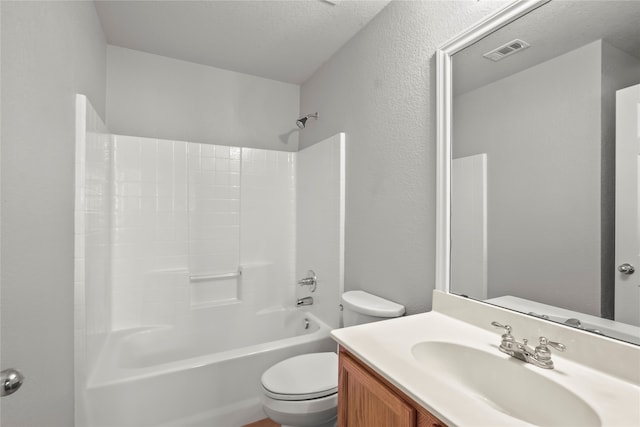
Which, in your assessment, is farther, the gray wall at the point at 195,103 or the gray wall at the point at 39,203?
the gray wall at the point at 195,103

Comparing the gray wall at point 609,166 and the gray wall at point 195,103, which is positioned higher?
the gray wall at point 195,103

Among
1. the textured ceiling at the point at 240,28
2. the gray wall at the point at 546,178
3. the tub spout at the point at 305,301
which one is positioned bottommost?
the tub spout at the point at 305,301

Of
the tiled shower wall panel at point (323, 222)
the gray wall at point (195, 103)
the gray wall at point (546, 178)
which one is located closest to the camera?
the gray wall at point (546, 178)

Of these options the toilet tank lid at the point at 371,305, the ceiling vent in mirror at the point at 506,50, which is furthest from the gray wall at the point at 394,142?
the ceiling vent in mirror at the point at 506,50

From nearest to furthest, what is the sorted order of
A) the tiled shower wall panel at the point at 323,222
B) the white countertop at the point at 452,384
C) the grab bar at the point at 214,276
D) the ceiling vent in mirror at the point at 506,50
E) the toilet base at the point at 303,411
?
the white countertop at the point at 452,384, the ceiling vent in mirror at the point at 506,50, the toilet base at the point at 303,411, the tiled shower wall panel at the point at 323,222, the grab bar at the point at 214,276

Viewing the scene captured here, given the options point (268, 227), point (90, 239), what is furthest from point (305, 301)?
point (90, 239)

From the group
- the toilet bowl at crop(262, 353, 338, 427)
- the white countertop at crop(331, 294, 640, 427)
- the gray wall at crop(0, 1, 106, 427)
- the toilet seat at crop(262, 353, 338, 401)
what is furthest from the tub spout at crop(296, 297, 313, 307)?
the gray wall at crop(0, 1, 106, 427)

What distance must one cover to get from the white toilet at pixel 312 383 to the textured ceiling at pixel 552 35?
1128 millimetres

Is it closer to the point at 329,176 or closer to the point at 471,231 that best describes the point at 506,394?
the point at 471,231

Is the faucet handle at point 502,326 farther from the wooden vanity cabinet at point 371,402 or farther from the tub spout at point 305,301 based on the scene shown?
the tub spout at point 305,301

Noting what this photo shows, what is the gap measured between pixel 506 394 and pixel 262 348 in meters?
1.34

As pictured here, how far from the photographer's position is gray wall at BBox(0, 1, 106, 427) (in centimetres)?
86

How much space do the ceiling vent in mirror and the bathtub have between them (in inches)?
70.5

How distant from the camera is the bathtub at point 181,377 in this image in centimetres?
148
